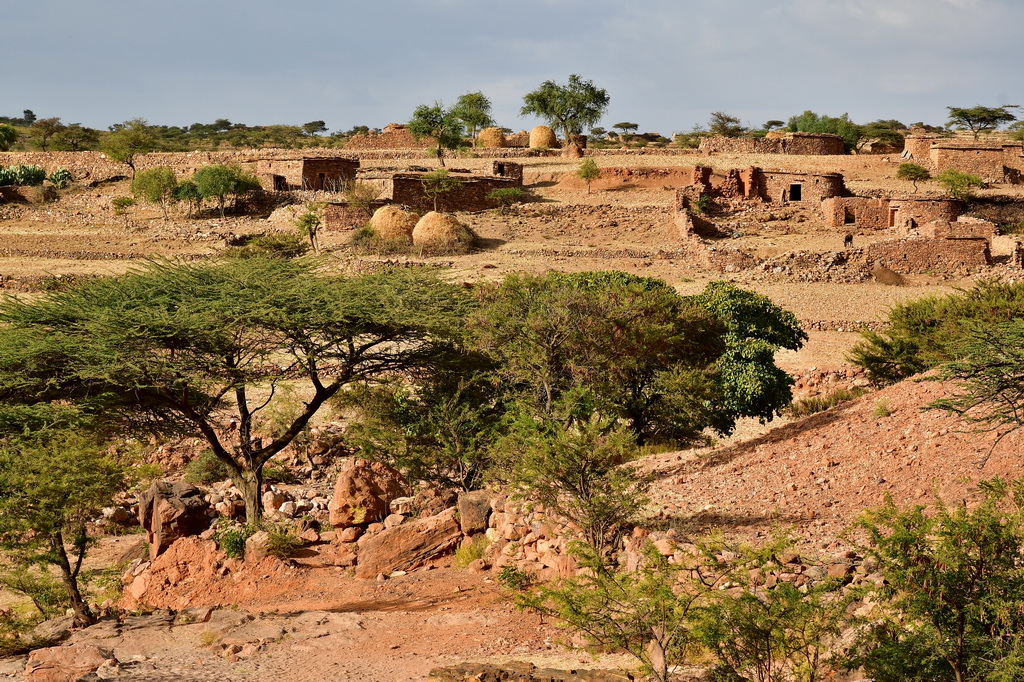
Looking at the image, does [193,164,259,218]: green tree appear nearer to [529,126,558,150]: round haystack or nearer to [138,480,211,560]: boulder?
[529,126,558,150]: round haystack

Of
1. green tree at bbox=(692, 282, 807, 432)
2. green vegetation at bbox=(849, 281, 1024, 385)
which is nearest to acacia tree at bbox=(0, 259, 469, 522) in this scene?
green tree at bbox=(692, 282, 807, 432)

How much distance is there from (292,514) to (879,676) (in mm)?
12211

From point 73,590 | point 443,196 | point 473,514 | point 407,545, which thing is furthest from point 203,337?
point 443,196

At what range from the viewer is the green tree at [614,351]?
60.9 feet

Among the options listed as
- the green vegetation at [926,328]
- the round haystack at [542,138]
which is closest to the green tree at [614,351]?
the green vegetation at [926,328]

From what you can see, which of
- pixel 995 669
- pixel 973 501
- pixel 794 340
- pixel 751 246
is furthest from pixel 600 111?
pixel 995 669

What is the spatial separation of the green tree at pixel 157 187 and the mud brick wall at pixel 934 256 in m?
31.2

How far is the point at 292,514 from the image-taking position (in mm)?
18266

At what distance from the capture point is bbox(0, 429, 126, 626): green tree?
14195 mm

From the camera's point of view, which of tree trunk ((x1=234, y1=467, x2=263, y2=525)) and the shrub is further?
the shrub

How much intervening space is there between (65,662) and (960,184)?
4282 cm

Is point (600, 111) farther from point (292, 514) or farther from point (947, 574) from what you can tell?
point (947, 574)

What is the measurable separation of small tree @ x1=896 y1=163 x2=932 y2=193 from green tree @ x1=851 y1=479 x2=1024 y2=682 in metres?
42.9

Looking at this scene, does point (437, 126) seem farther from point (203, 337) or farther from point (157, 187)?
point (203, 337)
